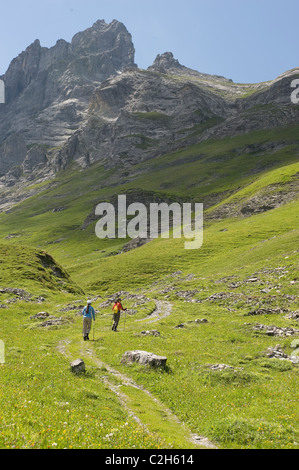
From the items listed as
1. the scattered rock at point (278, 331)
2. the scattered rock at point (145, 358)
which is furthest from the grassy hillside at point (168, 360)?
the scattered rock at point (145, 358)

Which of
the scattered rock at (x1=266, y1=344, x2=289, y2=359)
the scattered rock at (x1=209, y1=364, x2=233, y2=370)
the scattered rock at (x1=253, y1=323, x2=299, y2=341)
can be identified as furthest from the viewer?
the scattered rock at (x1=253, y1=323, x2=299, y2=341)

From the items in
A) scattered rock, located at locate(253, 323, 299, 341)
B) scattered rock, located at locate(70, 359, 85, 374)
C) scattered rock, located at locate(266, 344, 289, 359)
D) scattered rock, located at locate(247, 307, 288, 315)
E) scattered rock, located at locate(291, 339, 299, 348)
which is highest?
scattered rock, located at locate(70, 359, 85, 374)

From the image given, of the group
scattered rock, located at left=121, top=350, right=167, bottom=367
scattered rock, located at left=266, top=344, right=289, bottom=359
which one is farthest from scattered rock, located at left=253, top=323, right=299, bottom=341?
scattered rock, located at left=121, top=350, right=167, bottom=367

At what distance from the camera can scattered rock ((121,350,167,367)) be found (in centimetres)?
1994

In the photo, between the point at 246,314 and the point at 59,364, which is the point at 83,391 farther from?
the point at 246,314

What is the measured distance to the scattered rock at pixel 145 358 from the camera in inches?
785

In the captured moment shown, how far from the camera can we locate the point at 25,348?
77.8ft

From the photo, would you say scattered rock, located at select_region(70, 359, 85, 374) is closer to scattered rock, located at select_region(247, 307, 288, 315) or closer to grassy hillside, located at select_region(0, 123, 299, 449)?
grassy hillside, located at select_region(0, 123, 299, 449)

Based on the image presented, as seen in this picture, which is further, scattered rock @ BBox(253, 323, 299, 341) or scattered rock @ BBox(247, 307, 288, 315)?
scattered rock @ BBox(247, 307, 288, 315)

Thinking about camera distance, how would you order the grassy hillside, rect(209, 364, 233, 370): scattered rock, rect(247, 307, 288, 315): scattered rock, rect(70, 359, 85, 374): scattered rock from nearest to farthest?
the grassy hillside < rect(70, 359, 85, 374): scattered rock < rect(209, 364, 233, 370): scattered rock < rect(247, 307, 288, 315): scattered rock

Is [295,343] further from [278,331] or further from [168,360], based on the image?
[168,360]

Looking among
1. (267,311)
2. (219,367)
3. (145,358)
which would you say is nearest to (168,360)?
(145,358)

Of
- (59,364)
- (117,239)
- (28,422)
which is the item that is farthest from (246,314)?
(117,239)

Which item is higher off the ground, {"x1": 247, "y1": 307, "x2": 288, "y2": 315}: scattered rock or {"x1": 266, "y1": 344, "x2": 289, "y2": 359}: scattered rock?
{"x1": 266, "y1": 344, "x2": 289, "y2": 359}: scattered rock
